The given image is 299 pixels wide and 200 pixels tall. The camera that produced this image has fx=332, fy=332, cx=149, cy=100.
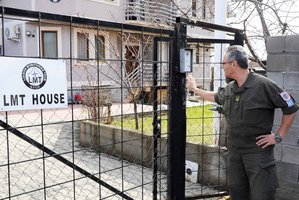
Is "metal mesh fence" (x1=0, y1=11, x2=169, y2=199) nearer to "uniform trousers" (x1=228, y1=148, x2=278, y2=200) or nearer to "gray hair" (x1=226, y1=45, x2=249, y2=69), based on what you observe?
"gray hair" (x1=226, y1=45, x2=249, y2=69)

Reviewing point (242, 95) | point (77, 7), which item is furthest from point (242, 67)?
point (77, 7)

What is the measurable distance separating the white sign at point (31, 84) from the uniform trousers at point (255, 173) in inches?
59.3

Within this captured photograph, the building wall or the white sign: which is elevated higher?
the building wall

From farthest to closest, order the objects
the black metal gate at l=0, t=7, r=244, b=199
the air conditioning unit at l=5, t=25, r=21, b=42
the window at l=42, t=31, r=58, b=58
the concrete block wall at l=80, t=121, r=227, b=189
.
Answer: the window at l=42, t=31, r=58, b=58 → the air conditioning unit at l=5, t=25, r=21, b=42 → the concrete block wall at l=80, t=121, r=227, b=189 → the black metal gate at l=0, t=7, r=244, b=199

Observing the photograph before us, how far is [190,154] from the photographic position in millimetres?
4520

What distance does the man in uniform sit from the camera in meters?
2.61

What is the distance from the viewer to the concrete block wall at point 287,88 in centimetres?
325

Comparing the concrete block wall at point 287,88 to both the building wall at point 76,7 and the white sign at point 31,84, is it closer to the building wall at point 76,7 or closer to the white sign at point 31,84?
the white sign at point 31,84

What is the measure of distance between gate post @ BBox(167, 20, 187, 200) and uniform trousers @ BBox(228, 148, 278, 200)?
0.47m

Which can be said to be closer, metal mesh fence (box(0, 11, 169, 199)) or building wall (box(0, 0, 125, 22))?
metal mesh fence (box(0, 11, 169, 199))

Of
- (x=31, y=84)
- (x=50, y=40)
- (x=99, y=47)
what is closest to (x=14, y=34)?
(x=50, y=40)

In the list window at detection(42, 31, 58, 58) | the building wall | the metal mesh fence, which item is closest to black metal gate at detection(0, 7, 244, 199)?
the metal mesh fence

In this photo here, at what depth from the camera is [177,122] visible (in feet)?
9.75

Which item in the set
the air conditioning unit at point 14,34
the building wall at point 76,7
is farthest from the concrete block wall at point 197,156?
the air conditioning unit at point 14,34
